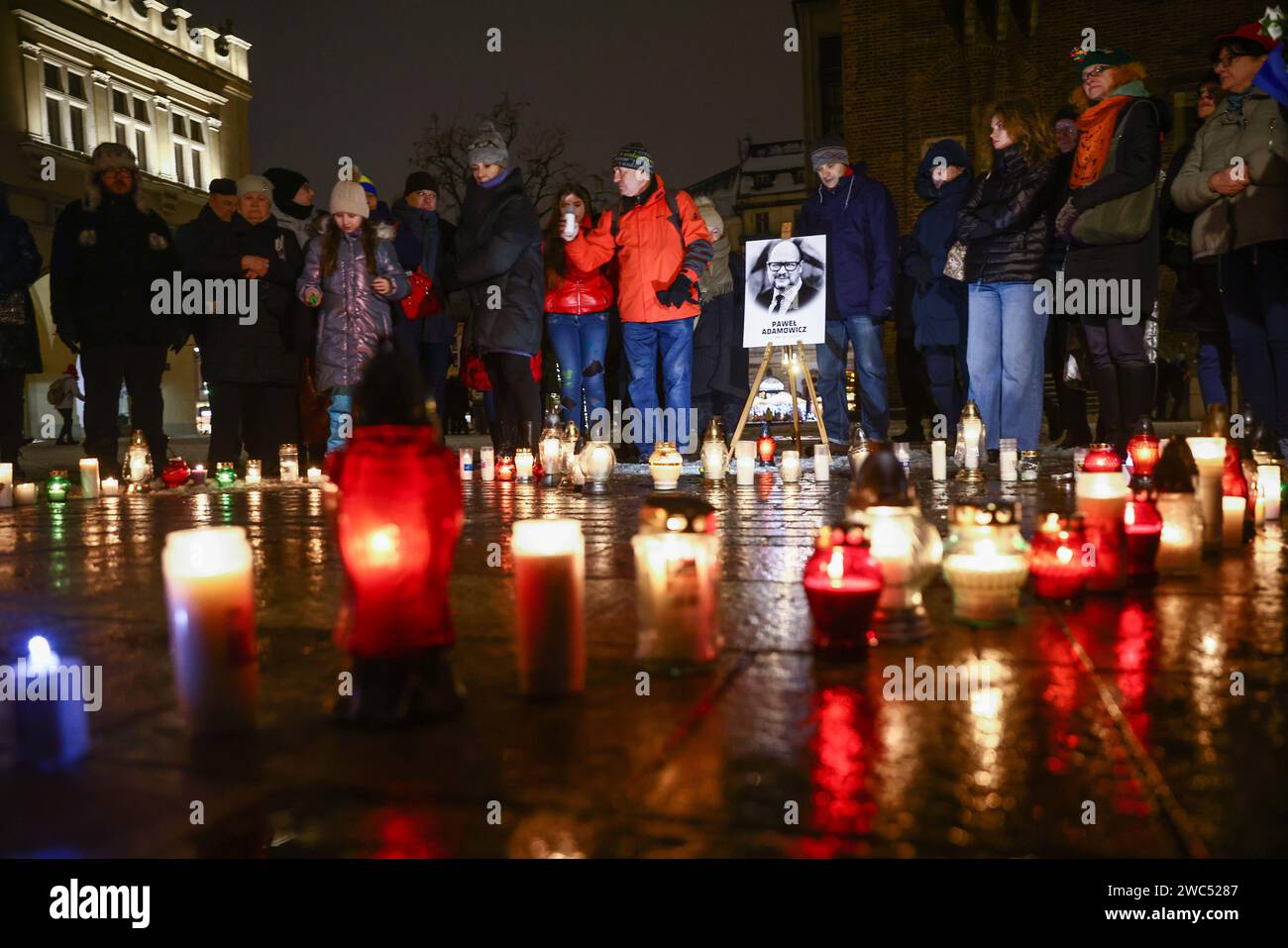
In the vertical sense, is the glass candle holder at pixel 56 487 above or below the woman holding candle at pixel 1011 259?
below

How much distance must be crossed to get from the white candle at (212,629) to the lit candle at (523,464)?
5.38 meters

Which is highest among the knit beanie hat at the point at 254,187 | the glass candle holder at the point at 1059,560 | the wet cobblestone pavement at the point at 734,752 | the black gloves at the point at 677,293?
the knit beanie hat at the point at 254,187

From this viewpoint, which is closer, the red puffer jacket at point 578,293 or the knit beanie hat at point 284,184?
the red puffer jacket at point 578,293

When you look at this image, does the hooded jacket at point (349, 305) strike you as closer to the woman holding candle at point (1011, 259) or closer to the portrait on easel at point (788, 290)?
the portrait on easel at point (788, 290)

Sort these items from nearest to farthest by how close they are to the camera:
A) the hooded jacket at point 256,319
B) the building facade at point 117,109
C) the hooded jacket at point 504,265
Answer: the hooded jacket at point 504,265 < the hooded jacket at point 256,319 < the building facade at point 117,109

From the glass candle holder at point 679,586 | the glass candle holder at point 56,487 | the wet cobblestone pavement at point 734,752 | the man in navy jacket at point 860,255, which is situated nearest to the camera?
the wet cobblestone pavement at point 734,752

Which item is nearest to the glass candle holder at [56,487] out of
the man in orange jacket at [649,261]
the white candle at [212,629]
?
the man in orange jacket at [649,261]

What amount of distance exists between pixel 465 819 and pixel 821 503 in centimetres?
397

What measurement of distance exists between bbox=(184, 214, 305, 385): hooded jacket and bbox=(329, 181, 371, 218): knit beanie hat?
91cm

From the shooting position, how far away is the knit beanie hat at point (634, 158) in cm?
784

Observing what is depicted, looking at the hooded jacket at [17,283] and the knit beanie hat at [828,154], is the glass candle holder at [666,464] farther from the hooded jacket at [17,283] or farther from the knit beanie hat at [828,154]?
the hooded jacket at [17,283]

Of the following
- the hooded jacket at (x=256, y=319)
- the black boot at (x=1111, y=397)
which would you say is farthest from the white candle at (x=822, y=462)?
the hooded jacket at (x=256, y=319)

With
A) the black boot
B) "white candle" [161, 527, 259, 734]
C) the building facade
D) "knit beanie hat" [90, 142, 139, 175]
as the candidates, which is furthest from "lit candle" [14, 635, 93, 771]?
the building facade

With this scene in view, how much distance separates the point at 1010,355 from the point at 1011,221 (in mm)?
843
